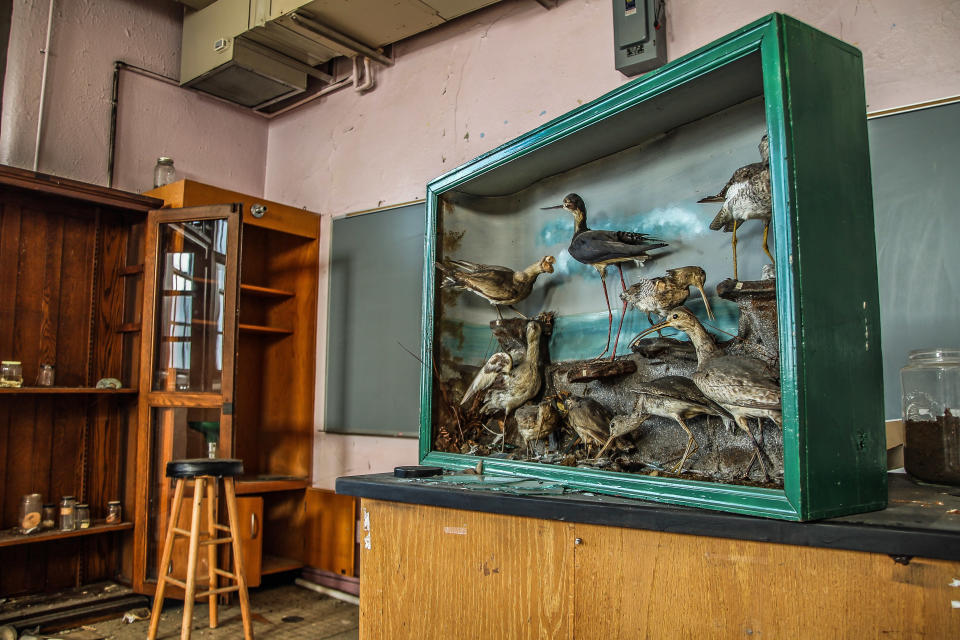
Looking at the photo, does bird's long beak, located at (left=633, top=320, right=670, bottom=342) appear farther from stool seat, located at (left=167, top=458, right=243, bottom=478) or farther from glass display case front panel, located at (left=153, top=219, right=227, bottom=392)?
glass display case front panel, located at (left=153, top=219, right=227, bottom=392)

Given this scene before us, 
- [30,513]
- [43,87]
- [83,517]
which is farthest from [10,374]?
[43,87]

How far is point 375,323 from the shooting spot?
3.23 meters

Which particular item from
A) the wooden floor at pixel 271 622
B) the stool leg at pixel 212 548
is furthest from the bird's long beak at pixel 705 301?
the stool leg at pixel 212 548

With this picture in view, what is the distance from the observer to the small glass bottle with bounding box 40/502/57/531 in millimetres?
2868

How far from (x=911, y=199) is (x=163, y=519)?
10.3 ft

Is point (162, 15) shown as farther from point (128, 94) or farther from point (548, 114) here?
point (548, 114)

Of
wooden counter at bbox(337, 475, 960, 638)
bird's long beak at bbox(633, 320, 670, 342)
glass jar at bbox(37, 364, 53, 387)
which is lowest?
wooden counter at bbox(337, 475, 960, 638)

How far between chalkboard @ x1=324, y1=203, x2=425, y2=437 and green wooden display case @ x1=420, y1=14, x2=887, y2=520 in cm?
179

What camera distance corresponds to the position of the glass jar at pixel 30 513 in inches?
110

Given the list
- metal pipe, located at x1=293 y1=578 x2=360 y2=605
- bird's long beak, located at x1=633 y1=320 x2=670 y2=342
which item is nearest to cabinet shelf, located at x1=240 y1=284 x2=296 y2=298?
metal pipe, located at x1=293 y1=578 x2=360 y2=605

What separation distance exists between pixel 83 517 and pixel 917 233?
11.1 ft

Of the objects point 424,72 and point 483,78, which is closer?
point 483,78

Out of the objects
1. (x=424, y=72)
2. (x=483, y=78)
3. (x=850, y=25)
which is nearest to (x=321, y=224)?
(x=424, y=72)

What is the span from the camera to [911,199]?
5.66 ft
